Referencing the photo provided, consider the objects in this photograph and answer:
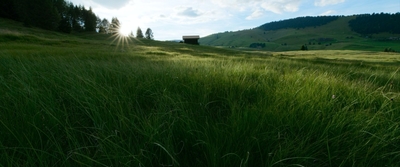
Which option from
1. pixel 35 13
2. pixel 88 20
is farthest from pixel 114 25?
pixel 35 13

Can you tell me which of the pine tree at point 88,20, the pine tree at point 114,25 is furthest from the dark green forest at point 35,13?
the pine tree at point 114,25

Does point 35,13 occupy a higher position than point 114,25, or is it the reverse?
point 114,25

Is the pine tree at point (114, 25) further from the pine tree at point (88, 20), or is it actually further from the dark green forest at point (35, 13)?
the dark green forest at point (35, 13)

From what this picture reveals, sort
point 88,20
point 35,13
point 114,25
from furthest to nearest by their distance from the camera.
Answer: point 114,25 < point 88,20 < point 35,13

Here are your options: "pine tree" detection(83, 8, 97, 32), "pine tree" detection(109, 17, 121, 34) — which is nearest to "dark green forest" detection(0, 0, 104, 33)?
"pine tree" detection(83, 8, 97, 32)

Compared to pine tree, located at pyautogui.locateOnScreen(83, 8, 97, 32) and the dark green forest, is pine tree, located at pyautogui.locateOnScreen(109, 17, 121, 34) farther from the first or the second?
the dark green forest

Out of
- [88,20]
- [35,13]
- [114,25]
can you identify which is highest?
[114,25]

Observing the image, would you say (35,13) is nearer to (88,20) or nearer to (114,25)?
(88,20)

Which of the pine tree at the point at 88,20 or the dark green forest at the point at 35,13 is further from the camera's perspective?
the pine tree at the point at 88,20

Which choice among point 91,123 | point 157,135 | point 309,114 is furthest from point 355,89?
point 91,123

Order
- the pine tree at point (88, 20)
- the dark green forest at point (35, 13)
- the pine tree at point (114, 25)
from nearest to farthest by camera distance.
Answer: the dark green forest at point (35, 13) < the pine tree at point (88, 20) < the pine tree at point (114, 25)

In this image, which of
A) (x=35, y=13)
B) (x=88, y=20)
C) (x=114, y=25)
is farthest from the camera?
(x=114, y=25)

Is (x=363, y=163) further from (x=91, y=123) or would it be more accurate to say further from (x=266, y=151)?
(x=91, y=123)

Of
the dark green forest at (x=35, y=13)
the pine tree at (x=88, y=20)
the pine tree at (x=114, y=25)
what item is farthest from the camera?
the pine tree at (x=114, y=25)
